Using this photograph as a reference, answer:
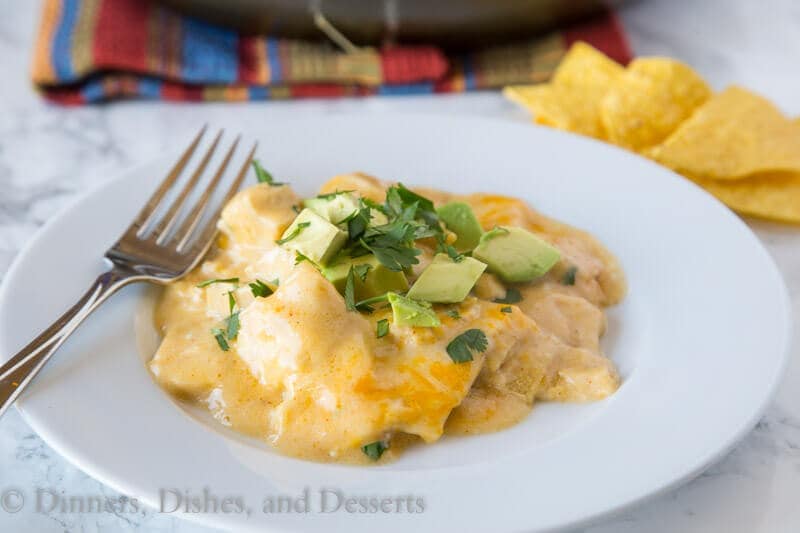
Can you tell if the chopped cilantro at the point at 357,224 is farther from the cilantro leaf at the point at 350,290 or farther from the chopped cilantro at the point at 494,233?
the chopped cilantro at the point at 494,233

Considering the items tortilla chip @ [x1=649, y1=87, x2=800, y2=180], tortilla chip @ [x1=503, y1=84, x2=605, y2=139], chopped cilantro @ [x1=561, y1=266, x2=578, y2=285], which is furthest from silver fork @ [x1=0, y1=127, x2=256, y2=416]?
tortilla chip @ [x1=649, y1=87, x2=800, y2=180]

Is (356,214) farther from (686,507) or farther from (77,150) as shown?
(77,150)

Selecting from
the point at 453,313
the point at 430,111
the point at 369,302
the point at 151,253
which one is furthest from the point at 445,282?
the point at 430,111

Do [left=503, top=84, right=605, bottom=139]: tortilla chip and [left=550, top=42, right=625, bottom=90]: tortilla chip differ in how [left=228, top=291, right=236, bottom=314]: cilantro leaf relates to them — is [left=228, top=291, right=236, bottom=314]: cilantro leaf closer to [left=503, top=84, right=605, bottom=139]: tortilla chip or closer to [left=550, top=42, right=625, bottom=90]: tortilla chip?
[left=503, top=84, right=605, bottom=139]: tortilla chip

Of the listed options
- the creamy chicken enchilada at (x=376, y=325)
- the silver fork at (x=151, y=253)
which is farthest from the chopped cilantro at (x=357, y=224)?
the silver fork at (x=151, y=253)

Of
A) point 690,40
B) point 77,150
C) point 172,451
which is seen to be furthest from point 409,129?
point 690,40

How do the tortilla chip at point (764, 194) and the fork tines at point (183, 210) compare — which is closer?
the fork tines at point (183, 210)
